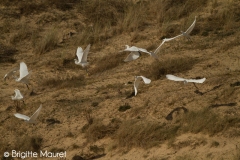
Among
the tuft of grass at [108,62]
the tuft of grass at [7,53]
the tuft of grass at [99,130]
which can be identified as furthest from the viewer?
the tuft of grass at [7,53]

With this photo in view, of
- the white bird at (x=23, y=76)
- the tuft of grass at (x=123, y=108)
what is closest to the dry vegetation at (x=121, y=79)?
the tuft of grass at (x=123, y=108)

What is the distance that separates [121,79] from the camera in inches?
386

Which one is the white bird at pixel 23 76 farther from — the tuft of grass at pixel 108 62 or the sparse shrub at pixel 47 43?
the sparse shrub at pixel 47 43

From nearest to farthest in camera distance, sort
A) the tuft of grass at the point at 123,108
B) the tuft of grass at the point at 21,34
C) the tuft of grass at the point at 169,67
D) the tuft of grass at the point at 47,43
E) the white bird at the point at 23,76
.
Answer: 1. the tuft of grass at the point at 123,108
2. the white bird at the point at 23,76
3. the tuft of grass at the point at 169,67
4. the tuft of grass at the point at 47,43
5. the tuft of grass at the point at 21,34

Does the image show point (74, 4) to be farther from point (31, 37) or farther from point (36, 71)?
point (36, 71)

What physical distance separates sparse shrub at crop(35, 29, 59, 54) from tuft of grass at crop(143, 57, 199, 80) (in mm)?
3035

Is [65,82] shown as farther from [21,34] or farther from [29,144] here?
[21,34]

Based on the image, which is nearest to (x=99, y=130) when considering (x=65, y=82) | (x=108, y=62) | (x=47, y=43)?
(x=65, y=82)

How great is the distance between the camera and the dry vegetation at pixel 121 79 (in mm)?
7633

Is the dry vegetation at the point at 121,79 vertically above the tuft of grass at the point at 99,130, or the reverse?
the dry vegetation at the point at 121,79

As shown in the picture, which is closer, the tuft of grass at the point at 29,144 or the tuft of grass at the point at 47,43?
the tuft of grass at the point at 29,144

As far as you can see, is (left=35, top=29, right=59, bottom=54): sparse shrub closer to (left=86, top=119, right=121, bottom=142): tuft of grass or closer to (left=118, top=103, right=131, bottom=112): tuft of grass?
(left=118, top=103, right=131, bottom=112): tuft of grass

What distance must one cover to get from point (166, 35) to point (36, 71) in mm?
3411

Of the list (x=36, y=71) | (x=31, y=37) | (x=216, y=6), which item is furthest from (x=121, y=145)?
(x=216, y=6)
